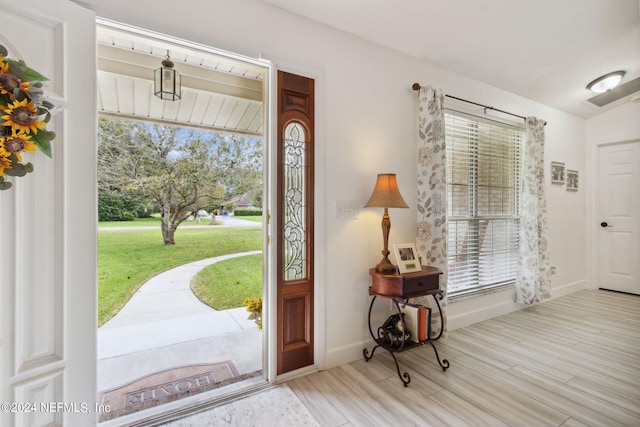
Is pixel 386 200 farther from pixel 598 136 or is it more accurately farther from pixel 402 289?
pixel 598 136

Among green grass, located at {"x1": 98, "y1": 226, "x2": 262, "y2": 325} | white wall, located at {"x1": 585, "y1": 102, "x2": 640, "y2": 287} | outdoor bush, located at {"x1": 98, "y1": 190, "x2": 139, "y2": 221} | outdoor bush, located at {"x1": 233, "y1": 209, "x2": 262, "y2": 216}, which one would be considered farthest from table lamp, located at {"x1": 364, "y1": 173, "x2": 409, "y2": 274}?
white wall, located at {"x1": 585, "y1": 102, "x2": 640, "y2": 287}

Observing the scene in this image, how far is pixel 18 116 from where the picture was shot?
1.06 meters

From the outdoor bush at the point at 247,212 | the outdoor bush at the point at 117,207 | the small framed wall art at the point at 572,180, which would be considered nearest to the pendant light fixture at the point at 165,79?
the outdoor bush at the point at 117,207

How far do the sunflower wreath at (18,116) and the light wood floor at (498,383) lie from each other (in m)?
1.89

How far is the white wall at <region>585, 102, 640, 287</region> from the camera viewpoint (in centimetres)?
409

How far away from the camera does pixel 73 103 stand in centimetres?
135

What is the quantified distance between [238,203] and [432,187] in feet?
10.1

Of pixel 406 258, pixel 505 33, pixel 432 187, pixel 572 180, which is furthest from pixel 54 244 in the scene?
pixel 572 180

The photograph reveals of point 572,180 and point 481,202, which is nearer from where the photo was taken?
point 481,202

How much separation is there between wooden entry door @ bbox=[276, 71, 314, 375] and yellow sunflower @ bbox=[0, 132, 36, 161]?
1.26 meters

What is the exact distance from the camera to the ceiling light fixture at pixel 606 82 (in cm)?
335

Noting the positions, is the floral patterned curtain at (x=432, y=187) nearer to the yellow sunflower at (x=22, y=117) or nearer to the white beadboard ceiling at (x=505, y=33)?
the white beadboard ceiling at (x=505, y=33)

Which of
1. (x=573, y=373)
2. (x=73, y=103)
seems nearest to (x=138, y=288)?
(x=73, y=103)

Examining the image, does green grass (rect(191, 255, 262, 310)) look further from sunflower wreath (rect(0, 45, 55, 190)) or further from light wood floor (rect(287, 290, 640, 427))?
sunflower wreath (rect(0, 45, 55, 190))
